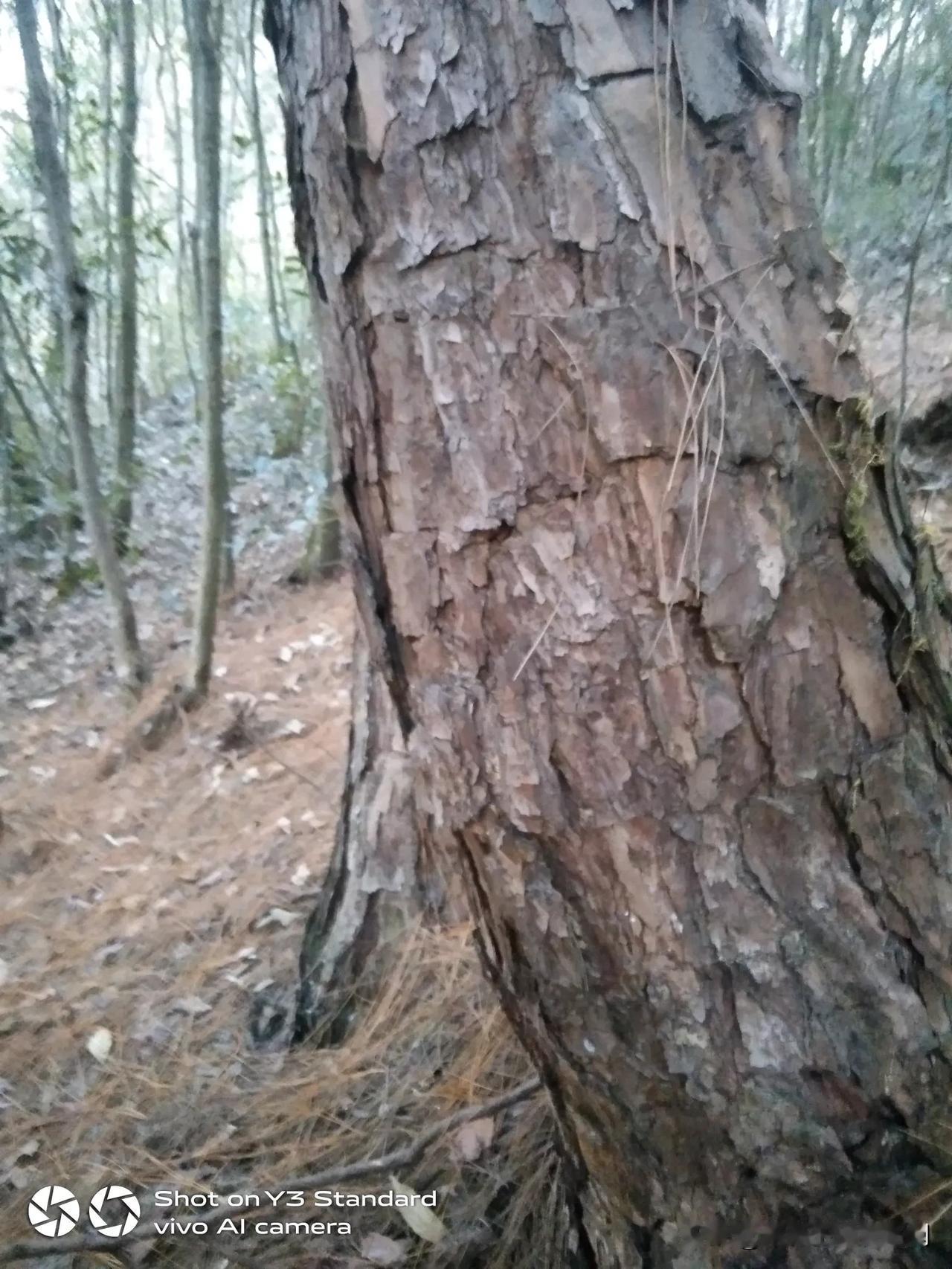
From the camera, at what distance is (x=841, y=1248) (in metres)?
1.10

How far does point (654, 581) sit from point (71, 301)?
364 centimetres

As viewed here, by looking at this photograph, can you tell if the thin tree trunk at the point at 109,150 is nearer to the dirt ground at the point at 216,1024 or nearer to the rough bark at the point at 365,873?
the dirt ground at the point at 216,1024

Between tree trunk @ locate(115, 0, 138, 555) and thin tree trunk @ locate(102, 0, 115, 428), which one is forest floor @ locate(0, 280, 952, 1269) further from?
thin tree trunk @ locate(102, 0, 115, 428)

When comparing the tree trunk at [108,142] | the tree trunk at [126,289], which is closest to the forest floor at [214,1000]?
the tree trunk at [126,289]

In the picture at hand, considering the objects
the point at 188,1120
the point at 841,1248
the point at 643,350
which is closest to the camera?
the point at 643,350

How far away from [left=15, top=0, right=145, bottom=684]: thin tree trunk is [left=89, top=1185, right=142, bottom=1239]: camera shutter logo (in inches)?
124

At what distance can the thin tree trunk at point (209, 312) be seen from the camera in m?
3.59

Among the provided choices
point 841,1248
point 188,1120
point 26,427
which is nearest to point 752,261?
point 841,1248

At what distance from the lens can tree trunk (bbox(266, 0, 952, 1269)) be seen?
917mm

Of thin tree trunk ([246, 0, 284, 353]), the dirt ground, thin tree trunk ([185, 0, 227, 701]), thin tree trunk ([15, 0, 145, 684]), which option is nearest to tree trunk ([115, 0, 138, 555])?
thin tree trunk ([246, 0, 284, 353])

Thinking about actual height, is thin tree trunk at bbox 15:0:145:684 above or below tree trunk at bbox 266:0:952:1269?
above

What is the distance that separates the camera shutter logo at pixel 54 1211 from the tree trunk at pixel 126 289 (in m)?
5.07

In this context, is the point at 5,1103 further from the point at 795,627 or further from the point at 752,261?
the point at 752,261

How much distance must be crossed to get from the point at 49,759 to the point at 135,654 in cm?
A: 63
